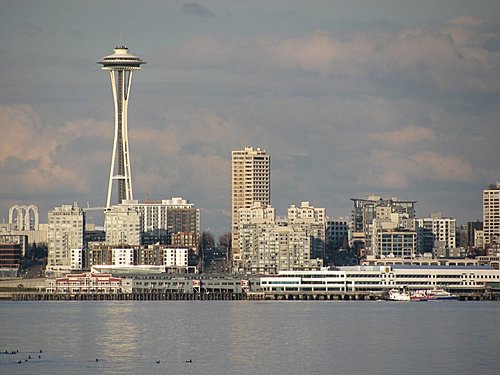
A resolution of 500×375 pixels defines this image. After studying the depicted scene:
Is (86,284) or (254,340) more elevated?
(86,284)

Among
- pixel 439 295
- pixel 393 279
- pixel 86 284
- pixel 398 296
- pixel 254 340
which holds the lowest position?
pixel 254 340

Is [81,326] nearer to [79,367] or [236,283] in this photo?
[79,367]

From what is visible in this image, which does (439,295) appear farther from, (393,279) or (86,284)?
(86,284)

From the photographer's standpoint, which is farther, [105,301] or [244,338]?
[105,301]

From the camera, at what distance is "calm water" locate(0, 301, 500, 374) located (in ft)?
261

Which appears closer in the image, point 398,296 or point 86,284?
point 398,296

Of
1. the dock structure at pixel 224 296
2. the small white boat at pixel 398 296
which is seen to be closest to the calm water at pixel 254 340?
the small white boat at pixel 398 296

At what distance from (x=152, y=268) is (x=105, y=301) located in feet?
89.1

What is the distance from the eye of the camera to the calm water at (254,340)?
261 ft

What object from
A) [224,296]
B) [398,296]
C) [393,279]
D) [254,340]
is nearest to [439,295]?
[398,296]

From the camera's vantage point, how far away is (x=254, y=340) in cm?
9588

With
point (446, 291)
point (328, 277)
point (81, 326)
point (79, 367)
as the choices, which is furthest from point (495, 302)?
point (79, 367)

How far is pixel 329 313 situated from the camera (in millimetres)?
131250

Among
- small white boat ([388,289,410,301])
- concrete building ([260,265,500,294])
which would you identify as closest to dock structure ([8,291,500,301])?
concrete building ([260,265,500,294])
